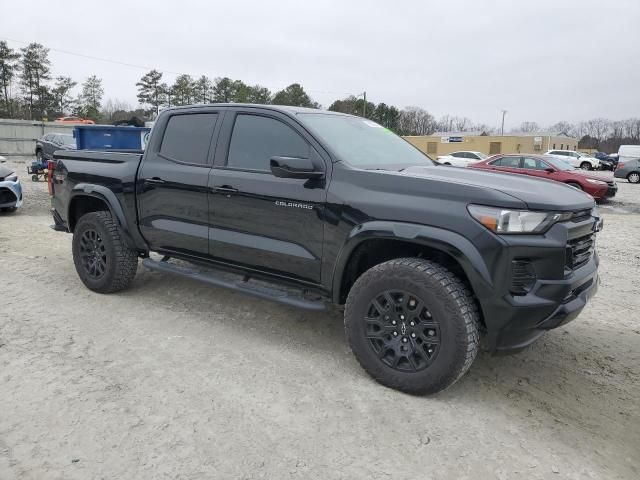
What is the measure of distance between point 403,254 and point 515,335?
884 millimetres

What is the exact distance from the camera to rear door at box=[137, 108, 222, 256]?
4227mm

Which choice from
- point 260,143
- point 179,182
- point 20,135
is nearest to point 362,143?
point 260,143

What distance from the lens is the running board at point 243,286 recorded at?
3641 mm

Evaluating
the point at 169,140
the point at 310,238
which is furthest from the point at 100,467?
the point at 169,140

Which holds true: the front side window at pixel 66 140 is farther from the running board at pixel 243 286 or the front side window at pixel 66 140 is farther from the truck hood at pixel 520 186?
the truck hood at pixel 520 186

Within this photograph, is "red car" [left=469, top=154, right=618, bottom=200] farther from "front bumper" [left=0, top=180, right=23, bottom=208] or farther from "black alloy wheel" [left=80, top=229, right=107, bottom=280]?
"black alloy wheel" [left=80, top=229, right=107, bottom=280]

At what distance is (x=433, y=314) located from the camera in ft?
9.88

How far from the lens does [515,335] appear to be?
2945 millimetres

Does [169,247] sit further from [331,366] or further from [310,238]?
[331,366]

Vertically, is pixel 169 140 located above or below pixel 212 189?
above

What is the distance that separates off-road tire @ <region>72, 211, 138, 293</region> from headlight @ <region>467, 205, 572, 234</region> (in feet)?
11.2

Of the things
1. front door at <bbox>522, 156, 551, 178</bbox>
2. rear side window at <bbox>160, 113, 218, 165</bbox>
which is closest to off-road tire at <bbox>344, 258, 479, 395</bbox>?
rear side window at <bbox>160, 113, 218, 165</bbox>

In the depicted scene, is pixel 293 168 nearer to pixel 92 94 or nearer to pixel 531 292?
pixel 531 292

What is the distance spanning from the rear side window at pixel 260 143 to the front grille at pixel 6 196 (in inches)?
293
